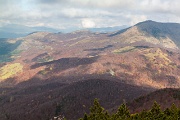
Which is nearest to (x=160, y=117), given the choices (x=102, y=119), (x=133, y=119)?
(x=133, y=119)

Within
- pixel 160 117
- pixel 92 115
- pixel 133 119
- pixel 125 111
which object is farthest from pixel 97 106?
pixel 160 117

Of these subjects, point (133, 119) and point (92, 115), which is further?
point (133, 119)

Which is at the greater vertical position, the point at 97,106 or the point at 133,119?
the point at 97,106

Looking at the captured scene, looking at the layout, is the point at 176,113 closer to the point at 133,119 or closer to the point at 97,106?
the point at 133,119

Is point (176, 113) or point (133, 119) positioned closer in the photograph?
point (176, 113)

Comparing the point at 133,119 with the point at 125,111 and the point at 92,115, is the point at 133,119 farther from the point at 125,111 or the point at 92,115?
the point at 92,115

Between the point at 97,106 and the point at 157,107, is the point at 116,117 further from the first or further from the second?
the point at 157,107

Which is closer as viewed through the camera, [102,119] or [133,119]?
[102,119]

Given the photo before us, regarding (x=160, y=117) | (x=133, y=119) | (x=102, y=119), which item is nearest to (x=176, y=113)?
(x=160, y=117)
